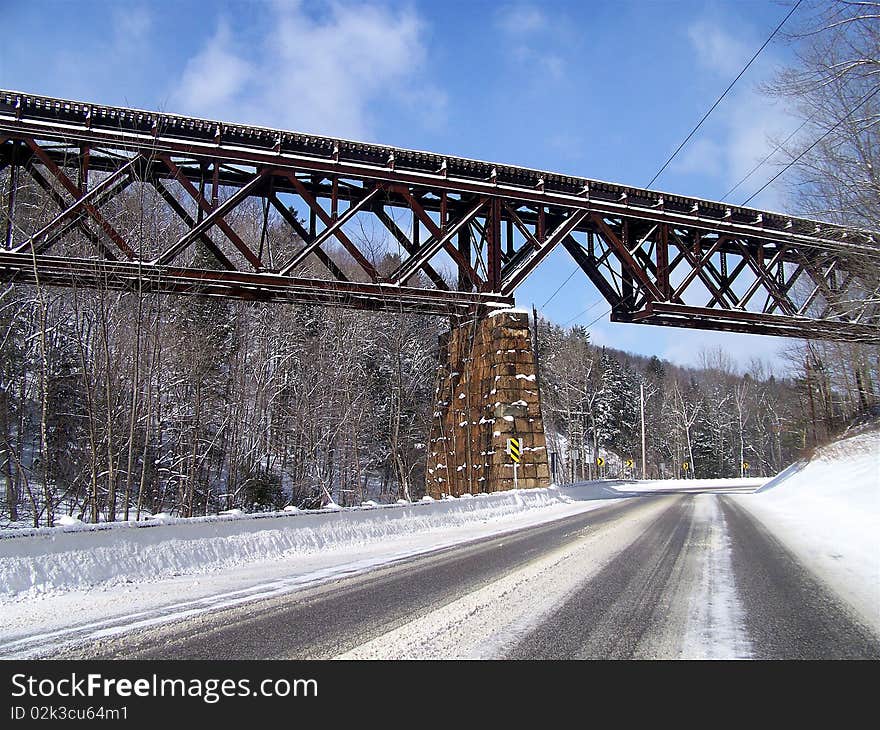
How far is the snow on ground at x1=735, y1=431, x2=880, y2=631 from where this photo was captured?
6.88m

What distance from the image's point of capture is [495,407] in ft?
71.3

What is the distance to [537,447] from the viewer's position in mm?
21688

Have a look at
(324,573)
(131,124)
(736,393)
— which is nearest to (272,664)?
(324,573)

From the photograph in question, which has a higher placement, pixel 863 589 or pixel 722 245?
pixel 722 245

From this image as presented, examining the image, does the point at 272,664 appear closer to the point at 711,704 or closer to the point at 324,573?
the point at 711,704

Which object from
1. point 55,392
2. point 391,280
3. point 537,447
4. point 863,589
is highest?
point 391,280

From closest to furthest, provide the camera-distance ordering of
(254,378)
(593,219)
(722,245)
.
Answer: (593,219) < (722,245) < (254,378)

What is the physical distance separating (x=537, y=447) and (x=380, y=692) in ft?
60.7

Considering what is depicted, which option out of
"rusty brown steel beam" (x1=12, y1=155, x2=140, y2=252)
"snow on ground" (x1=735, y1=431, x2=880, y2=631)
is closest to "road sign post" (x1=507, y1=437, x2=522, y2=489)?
"snow on ground" (x1=735, y1=431, x2=880, y2=631)

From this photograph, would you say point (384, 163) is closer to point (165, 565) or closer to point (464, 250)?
point (464, 250)

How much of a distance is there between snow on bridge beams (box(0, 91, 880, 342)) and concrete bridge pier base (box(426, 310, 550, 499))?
136 cm

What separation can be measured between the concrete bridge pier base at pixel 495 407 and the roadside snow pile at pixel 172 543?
7645 millimetres

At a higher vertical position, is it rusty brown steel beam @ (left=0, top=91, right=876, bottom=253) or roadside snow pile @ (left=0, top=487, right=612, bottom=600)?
rusty brown steel beam @ (left=0, top=91, right=876, bottom=253)

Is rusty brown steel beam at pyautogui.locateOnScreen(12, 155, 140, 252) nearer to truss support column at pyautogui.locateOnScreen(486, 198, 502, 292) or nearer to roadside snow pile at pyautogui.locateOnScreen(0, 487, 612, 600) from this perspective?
roadside snow pile at pyautogui.locateOnScreen(0, 487, 612, 600)
